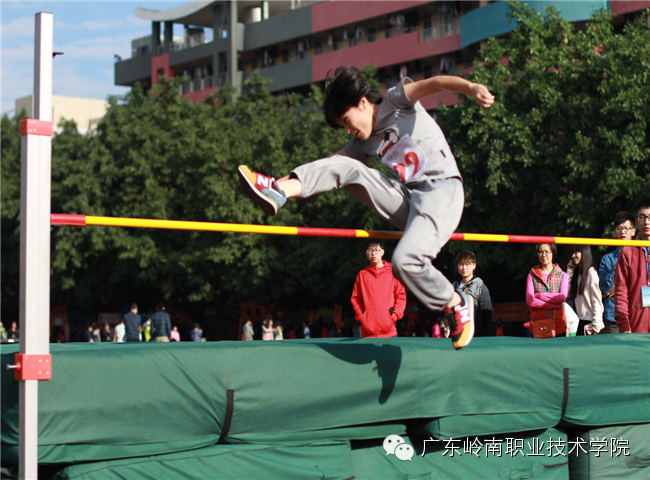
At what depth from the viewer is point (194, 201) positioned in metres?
22.8

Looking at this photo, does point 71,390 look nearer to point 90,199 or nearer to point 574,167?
point 574,167

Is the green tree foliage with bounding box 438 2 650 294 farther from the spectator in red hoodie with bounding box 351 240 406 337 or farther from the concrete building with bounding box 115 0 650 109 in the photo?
the spectator in red hoodie with bounding box 351 240 406 337

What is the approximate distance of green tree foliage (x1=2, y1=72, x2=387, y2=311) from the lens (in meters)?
21.4

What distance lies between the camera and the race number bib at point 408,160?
3.45 m

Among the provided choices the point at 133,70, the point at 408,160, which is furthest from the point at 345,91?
the point at 133,70

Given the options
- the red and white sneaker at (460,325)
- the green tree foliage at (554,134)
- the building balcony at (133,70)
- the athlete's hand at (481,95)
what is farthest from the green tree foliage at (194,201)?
the building balcony at (133,70)

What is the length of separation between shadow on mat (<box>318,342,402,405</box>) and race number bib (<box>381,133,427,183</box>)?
0.88 m

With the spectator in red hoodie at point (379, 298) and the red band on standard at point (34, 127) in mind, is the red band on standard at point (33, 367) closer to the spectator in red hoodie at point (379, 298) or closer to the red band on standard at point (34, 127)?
the red band on standard at point (34, 127)

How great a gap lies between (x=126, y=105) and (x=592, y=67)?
17.5 metres

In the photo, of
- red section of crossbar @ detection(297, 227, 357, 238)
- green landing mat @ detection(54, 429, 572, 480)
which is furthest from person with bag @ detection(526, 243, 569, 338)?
red section of crossbar @ detection(297, 227, 357, 238)

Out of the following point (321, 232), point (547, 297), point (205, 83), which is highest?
point (205, 83)

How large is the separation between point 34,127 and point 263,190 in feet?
3.38

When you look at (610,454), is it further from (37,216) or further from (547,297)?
(37,216)

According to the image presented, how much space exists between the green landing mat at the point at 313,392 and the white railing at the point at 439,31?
27.2 metres
